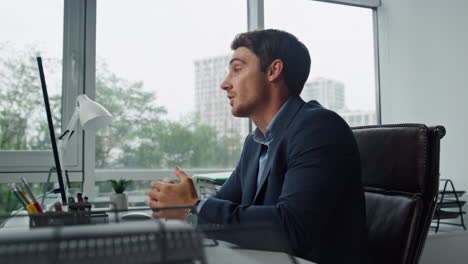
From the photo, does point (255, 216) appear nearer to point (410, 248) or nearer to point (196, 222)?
point (410, 248)

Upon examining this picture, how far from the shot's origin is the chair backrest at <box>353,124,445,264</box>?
3.16 feet

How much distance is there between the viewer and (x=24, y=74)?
6.46 ft

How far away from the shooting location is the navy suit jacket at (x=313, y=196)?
847 millimetres

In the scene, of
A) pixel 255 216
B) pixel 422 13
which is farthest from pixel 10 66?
pixel 422 13

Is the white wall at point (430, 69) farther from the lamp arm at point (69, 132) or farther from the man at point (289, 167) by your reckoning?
the lamp arm at point (69, 132)

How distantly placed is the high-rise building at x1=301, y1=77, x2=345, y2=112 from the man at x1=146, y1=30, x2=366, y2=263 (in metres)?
1.51

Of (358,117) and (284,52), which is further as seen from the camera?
(358,117)

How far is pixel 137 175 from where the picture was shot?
2.16 metres

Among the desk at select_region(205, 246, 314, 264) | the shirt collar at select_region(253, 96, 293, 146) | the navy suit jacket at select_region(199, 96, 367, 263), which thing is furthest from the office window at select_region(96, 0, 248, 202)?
the desk at select_region(205, 246, 314, 264)

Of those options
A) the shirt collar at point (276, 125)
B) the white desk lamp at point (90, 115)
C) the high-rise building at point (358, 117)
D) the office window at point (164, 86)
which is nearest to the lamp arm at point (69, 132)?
the white desk lamp at point (90, 115)

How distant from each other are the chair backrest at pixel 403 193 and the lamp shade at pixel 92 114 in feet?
3.11

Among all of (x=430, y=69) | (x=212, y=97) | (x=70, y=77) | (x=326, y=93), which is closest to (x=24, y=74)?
(x=70, y=77)

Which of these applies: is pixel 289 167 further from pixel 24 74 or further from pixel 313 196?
pixel 24 74

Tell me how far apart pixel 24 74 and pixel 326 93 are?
1.80 metres
